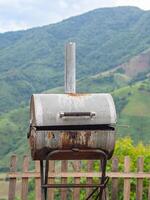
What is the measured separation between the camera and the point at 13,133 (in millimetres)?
120500

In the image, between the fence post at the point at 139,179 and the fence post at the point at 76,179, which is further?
the fence post at the point at 139,179

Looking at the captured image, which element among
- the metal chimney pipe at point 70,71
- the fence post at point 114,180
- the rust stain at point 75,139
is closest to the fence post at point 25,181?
the fence post at point 114,180

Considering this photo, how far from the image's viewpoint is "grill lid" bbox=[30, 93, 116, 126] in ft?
18.7

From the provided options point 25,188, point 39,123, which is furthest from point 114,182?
point 39,123

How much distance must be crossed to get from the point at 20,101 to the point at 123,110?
2323 inches

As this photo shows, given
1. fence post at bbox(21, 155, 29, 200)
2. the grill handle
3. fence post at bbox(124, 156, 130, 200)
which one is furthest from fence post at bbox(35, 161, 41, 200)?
the grill handle

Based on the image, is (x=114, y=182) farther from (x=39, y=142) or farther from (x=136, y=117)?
(x=136, y=117)

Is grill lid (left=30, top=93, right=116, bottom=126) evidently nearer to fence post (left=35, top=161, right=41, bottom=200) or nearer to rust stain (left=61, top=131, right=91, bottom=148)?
rust stain (left=61, top=131, right=91, bottom=148)

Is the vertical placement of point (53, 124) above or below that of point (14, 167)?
above

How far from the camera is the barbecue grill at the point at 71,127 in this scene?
570 centimetres

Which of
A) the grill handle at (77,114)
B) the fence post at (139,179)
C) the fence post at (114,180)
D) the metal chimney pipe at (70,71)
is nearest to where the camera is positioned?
the grill handle at (77,114)

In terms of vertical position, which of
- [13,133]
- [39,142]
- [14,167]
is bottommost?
[13,133]

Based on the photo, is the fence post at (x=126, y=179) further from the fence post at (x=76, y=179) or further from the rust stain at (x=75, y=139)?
the rust stain at (x=75, y=139)

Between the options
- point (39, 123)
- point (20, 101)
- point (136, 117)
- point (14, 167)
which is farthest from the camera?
point (20, 101)
